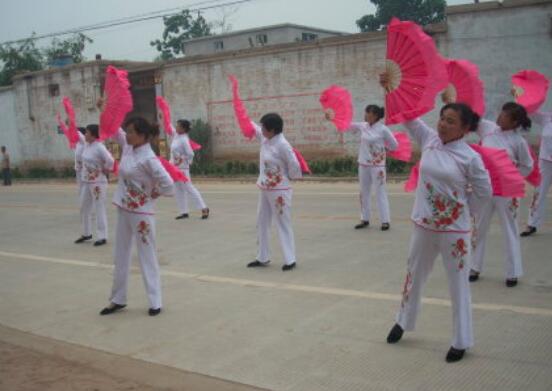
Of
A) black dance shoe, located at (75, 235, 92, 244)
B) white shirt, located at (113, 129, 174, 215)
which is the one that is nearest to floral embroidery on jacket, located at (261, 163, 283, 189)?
white shirt, located at (113, 129, 174, 215)

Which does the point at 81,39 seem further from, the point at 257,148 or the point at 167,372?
the point at 167,372

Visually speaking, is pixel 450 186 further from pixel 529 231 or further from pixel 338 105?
pixel 338 105

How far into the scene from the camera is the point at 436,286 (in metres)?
6.41

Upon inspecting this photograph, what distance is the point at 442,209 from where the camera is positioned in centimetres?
454

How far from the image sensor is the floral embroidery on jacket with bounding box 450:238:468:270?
4516 millimetres

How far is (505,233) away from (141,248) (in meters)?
3.73

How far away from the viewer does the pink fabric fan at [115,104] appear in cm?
641

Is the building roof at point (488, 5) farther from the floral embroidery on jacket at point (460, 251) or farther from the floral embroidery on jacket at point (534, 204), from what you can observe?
the floral embroidery on jacket at point (460, 251)

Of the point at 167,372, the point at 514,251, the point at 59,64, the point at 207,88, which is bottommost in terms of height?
the point at 167,372

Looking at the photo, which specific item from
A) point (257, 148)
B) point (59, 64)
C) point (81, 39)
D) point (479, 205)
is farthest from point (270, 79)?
point (81, 39)

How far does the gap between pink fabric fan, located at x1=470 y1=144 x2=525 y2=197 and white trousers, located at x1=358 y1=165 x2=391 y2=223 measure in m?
5.26

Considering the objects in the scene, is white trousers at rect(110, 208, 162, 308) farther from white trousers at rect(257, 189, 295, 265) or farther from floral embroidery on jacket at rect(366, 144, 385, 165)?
floral embroidery on jacket at rect(366, 144, 385, 165)

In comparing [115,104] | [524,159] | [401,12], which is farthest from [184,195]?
[401,12]

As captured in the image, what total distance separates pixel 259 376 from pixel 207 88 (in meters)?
20.9
